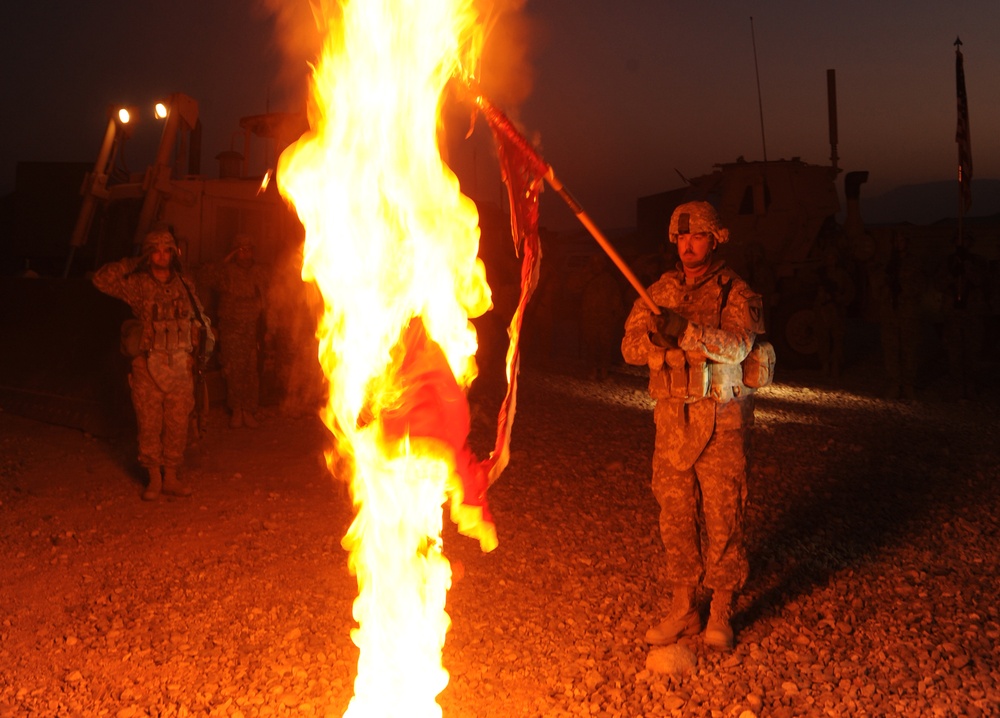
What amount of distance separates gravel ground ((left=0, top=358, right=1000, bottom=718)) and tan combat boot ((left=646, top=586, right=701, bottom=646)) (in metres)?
0.09

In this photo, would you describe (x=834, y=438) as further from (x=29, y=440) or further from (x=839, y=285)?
(x=29, y=440)

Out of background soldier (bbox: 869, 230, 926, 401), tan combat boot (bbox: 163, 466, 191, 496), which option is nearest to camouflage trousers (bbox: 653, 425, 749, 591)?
tan combat boot (bbox: 163, 466, 191, 496)

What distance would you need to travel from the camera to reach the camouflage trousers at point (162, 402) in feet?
21.1

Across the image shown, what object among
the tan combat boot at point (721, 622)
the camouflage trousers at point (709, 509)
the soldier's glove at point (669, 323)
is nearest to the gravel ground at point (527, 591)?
the tan combat boot at point (721, 622)

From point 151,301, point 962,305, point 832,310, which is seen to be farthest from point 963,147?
point 151,301

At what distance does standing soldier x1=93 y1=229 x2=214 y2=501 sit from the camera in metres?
6.36

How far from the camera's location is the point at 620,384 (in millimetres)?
13398

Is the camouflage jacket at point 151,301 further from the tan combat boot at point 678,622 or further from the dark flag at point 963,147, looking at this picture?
the dark flag at point 963,147

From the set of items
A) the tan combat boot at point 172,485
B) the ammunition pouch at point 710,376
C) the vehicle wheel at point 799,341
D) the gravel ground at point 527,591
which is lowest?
the vehicle wheel at point 799,341

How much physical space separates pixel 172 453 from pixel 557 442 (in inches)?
160

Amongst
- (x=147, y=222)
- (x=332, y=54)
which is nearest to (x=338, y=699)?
(x=332, y=54)

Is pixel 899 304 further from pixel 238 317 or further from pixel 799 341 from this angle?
pixel 238 317

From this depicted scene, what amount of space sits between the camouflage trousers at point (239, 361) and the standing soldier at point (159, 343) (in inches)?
109

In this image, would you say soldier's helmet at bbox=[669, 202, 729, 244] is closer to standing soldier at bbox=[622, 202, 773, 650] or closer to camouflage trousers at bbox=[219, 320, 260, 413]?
standing soldier at bbox=[622, 202, 773, 650]
